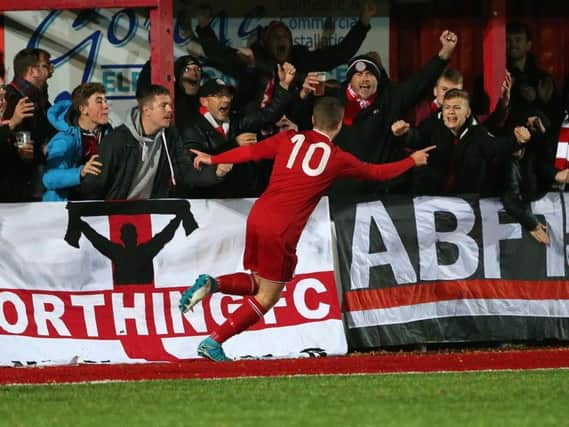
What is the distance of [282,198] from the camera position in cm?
1245

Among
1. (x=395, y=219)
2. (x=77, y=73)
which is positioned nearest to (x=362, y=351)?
(x=395, y=219)

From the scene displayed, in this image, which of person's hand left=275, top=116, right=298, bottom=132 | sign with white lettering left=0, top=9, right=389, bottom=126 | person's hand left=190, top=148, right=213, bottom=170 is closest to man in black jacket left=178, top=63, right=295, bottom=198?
person's hand left=275, top=116, right=298, bottom=132

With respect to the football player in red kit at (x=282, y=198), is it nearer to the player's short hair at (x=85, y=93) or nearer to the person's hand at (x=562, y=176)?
the player's short hair at (x=85, y=93)

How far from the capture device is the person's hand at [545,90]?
15.3m

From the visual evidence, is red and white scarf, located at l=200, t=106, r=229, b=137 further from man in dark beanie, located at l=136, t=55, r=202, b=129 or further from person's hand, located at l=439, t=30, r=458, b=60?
person's hand, located at l=439, t=30, r=458, b=60

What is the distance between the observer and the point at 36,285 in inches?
520

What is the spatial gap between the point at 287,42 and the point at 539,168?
8.50 feet

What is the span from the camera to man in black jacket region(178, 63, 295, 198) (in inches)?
535

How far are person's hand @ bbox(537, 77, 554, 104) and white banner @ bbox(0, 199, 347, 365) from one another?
10.4 feet

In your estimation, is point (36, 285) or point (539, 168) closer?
point (36, 285)

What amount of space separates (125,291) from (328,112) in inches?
90.4

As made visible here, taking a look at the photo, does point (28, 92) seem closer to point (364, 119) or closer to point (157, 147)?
point (157, 147)

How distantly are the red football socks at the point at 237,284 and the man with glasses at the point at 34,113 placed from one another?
2.30 meters

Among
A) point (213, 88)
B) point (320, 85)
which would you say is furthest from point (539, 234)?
point (213, 88)
